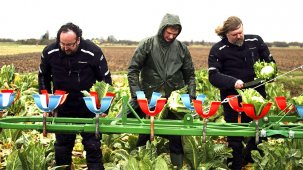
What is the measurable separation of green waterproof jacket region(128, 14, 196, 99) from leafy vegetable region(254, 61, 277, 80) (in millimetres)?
761

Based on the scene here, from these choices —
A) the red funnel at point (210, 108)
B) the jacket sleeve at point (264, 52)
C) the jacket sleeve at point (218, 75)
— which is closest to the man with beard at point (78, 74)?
the jacket sleeve at point (218, 75)

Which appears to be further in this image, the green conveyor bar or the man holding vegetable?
the man holding vegetable

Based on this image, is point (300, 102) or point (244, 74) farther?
point (244, 74)

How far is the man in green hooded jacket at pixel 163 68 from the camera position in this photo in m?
5.35

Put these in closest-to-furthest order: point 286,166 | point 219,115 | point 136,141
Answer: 1. point 286,166
2. point 136,141
3. point 219,115

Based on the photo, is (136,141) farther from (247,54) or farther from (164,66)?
(247,54)

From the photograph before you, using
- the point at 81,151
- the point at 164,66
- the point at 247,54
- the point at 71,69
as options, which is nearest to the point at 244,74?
the point at 247,54

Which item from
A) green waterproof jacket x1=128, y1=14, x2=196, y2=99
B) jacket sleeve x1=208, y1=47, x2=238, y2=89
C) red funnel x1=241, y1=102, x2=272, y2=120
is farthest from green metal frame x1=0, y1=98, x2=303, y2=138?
green waterproof jacket x1=128, y1=14, x2=196, y2=99

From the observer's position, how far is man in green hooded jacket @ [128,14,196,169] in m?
5.35

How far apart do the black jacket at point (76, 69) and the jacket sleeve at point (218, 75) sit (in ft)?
3.85

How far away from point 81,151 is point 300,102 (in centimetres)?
331

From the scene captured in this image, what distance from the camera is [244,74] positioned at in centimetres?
553

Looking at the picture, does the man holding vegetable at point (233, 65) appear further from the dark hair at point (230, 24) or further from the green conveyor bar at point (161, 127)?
the green conveyor bar at point (161, 127)

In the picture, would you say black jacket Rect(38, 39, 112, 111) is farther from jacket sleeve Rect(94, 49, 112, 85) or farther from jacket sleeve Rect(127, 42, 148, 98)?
jacket sleeve Rect(127, 42, 148, 98)
